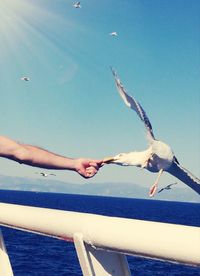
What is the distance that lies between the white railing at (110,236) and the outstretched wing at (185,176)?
3.15 ft

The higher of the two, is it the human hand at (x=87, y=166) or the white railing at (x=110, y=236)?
the human hand at (x=87, y=166)

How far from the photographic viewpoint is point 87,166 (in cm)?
230

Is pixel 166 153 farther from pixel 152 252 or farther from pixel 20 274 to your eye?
pixel 20 274

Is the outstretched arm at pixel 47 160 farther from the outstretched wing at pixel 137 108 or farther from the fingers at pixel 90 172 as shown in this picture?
the outstretched wing at pixel 137 108

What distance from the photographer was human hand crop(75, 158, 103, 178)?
86.5 inches

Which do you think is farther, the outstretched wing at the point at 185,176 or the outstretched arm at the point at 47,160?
the outstretched wing at the point at 185,176

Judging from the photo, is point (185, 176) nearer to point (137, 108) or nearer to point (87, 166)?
point (87, 166)

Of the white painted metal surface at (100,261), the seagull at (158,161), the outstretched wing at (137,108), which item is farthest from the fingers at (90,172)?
the outstretched wing at (137,108)

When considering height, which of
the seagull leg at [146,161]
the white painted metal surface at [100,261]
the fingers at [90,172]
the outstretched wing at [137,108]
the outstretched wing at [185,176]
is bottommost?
the white painted metal surface at [100,261]

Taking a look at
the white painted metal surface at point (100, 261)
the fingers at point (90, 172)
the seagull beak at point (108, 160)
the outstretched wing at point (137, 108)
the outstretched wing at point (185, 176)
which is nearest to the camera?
the white painted metal surface at point (100, 261)

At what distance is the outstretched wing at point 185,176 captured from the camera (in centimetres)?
284

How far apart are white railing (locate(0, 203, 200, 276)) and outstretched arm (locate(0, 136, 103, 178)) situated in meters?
0.22

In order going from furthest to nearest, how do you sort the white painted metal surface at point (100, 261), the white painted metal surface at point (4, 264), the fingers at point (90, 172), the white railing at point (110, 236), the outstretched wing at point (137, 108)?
the outstretched wing at point (137, 108) < the white painted metal surface at point (4, 264) < the fingers at point (90, 172) < the white painted metal surface at point (100, 261) < the white railing at point (110, 236)

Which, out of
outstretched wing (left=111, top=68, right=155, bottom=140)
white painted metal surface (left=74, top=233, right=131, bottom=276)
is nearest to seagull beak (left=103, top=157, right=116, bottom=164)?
white painted metal surface (left=74, top=233, right=131, bottom=276)
